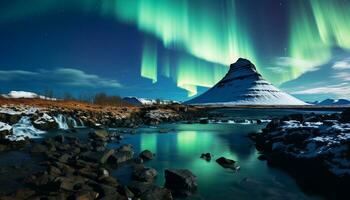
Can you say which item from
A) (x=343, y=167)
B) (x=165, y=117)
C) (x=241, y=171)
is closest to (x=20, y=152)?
(x=241, y=171)

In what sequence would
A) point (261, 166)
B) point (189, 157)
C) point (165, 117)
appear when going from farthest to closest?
point (165, 117) < point (189, 157) < point (261, 166)

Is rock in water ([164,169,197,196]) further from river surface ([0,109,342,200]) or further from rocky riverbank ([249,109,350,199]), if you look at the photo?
rocky riverbank ([249,109,350,199])

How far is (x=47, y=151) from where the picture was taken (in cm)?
3338

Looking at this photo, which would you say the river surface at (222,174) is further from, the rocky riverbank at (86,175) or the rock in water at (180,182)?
the rocky riverbank at (86,175)

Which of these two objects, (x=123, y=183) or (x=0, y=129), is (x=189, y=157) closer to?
(x=123, y=183)

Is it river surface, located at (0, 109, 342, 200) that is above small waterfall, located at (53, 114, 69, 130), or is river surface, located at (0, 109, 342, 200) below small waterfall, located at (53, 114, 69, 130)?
below

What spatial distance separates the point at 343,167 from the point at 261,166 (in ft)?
25.4

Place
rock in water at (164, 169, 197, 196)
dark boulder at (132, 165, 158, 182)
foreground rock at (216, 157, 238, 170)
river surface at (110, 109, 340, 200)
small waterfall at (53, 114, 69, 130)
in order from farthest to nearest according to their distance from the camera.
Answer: small waterfall at (53, 114, 69, 130)
foreground rock at (216, 157, 238, 170)
dark boulder at (132, 165, 158, 182)
rock in water at (164, 169, 197, 196)
river surface at (110, 109, 340, 200)

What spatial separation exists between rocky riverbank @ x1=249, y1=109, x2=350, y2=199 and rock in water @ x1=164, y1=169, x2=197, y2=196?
8452 mm

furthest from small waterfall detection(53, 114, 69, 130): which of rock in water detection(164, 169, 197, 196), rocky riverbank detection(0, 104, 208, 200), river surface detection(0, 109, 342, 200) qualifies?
rock in water detection(164, 169, 197, 196)

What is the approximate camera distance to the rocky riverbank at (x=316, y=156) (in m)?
24.0

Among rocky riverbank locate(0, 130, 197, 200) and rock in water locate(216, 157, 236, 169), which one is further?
rock in water locate(216, 157, 236, 169)

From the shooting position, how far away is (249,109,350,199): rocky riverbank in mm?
23969

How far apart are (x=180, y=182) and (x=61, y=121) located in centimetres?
5048
